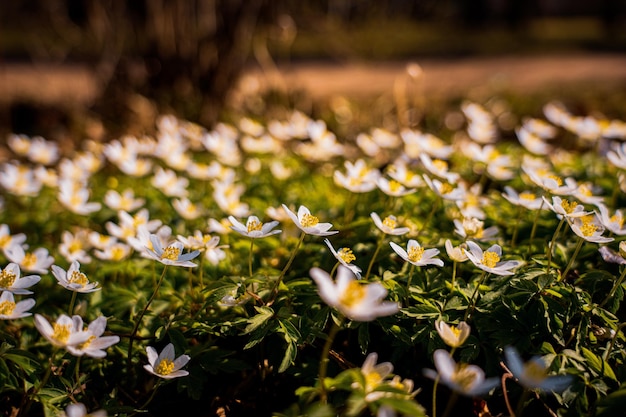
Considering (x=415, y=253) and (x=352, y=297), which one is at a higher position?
(x=352, y=297)

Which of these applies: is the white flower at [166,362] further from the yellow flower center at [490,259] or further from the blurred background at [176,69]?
the blurred background at [176,69]

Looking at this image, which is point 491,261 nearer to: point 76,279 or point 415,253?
point 415,253

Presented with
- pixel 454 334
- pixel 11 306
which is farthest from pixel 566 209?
pixel 11 306

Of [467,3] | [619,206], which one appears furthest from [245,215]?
[467,3]

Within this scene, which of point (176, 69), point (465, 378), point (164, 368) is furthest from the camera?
point (176, 69)

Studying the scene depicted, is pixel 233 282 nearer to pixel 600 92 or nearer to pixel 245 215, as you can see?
pixel 245 215

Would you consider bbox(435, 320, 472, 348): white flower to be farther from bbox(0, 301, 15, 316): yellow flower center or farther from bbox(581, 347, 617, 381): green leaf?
bbox(0, 301, 15, 316): yellow flower center

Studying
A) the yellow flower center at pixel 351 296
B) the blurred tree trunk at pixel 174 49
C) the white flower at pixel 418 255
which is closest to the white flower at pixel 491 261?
the white flower at pixel 418 255
